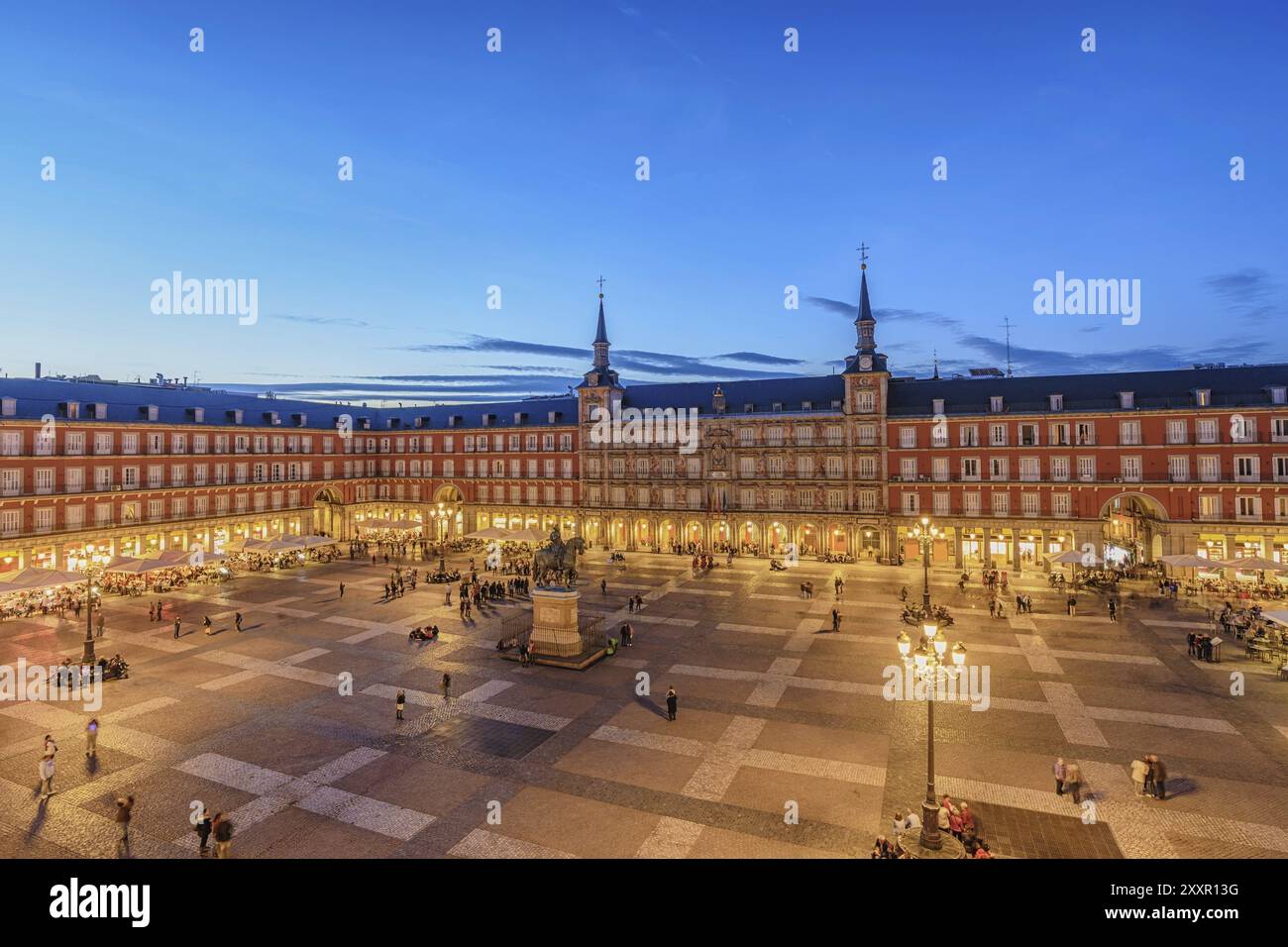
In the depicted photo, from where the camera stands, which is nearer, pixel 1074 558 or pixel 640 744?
pixel 640 744

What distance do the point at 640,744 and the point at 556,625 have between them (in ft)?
31.7

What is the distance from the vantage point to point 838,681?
2662cm

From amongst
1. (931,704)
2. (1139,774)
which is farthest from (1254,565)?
(931,704)

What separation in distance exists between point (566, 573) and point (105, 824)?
17966mm

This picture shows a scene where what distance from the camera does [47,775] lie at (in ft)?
57.6

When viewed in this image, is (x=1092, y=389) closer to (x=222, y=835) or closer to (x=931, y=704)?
(x=931, y=704)

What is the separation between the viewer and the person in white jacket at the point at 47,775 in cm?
1752

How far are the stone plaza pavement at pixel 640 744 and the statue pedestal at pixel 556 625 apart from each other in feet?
5.21

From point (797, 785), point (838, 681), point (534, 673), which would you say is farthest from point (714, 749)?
point (534, 673)

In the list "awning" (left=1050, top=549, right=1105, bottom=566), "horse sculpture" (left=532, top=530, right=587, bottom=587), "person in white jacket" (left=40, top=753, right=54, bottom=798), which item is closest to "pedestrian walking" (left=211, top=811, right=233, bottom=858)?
"person in white jacket" (left=40, top=753, right=54, bottom=798)

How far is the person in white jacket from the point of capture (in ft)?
57.5

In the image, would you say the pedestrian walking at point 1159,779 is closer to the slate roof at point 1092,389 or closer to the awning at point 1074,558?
the awning at point 1074,558
